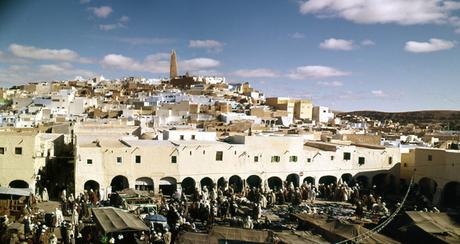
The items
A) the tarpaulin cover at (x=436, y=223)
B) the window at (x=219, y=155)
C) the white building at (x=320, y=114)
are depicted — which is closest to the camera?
the tarpaulin cover at (x=436, y=223)

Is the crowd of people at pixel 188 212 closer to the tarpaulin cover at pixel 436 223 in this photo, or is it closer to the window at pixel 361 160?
the window at pixel 361 160

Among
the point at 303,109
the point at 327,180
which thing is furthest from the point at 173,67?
the point at 327,180

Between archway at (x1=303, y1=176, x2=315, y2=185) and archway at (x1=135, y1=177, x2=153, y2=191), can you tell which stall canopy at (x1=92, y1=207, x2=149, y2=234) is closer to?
archway at (x1=135, y1=177, x2=153, y2=191)

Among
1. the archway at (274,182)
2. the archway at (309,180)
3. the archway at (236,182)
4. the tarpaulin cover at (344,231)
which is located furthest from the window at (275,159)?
the tarpaulin cover at (344,231)

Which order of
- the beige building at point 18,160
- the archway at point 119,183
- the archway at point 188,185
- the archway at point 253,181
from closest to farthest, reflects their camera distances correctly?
1. the beige building at point 18,160
2. the archway at point 119,183
3. the archway at point 188,185
4. the archway at point 253,181

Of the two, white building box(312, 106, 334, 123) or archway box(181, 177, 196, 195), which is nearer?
archway box(181, 177, 196, 195)

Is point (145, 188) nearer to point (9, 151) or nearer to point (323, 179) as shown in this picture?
point (9, 151)

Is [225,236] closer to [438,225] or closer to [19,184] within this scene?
[438,225]

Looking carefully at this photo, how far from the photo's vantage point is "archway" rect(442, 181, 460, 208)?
87.6 feet

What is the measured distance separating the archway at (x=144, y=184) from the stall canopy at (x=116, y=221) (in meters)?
8.59

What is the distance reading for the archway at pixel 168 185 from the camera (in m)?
25.9

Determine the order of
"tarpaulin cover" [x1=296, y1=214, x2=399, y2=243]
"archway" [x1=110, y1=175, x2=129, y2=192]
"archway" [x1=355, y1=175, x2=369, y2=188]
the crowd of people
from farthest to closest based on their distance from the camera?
Answer: "archway" [x1=355, y1=175, x2=369, y2=188] → "archway" [x1=110, y1=175, x2=129, y2=192] → the crowd of people → "tarpaulin cover" [x1=296, y1=214, x2=399, y2=243]

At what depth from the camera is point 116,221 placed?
599 inches

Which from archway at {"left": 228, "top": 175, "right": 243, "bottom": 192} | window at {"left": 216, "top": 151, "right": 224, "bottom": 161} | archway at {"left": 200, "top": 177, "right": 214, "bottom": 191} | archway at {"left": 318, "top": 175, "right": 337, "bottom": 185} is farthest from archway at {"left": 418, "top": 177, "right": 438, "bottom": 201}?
archway at {"left": 200, "top": 177, "right": 214, "bottom": 191}
